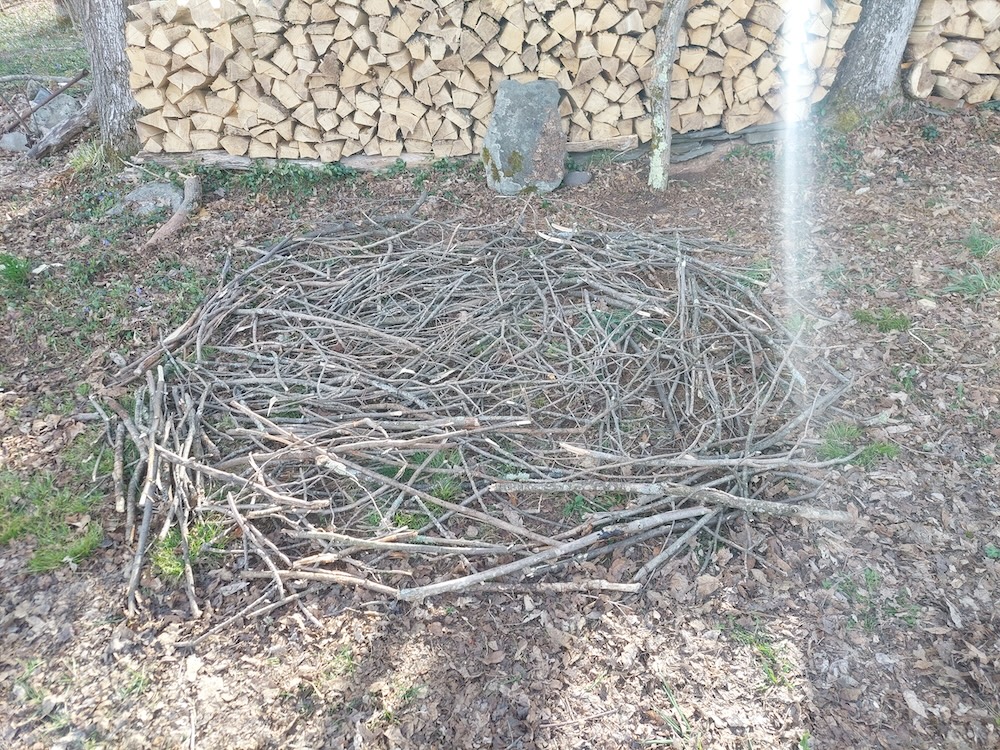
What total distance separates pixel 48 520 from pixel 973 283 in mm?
4619

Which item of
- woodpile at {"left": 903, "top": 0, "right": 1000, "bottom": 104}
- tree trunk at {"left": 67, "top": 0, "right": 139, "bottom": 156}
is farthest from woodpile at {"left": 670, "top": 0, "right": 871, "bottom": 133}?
tree trunk at {"left": 67, "top": 0, "right": 139, "bottom": 156}

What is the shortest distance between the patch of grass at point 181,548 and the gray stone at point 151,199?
2.86m

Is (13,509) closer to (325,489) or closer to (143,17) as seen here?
(325,489)

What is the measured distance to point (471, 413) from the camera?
119 inches

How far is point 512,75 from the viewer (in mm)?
4668

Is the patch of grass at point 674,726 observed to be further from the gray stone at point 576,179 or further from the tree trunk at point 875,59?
the tree trunk at point 875,59

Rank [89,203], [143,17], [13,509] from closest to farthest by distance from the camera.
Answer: [13,509]
[143,17]
[89,203]

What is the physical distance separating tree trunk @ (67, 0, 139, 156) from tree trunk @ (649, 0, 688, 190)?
3.69 m

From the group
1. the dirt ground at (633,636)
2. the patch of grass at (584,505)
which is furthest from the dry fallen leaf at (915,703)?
the patch of grass at (584,505)

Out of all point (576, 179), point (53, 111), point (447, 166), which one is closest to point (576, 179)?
point (576, 179)

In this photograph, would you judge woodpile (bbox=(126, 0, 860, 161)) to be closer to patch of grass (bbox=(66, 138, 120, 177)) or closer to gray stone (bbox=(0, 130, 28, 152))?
patch of grass (bbox=(66, 138, 120, 177))

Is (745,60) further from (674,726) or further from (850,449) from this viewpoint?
(674,726)

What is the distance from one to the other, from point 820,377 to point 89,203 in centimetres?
484

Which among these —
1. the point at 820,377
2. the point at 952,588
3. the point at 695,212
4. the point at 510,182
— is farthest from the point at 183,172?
the point at 952,588
